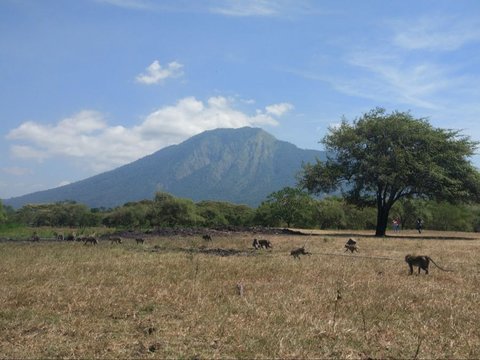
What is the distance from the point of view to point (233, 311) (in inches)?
347

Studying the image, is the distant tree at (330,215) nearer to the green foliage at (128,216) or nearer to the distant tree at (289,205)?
the distant tree at (289,205)

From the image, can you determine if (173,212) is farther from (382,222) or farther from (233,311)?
(233,311)

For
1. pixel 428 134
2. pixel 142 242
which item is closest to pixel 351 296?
pixel 142 242

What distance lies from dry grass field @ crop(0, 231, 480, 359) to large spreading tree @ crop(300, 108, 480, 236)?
2540 cm

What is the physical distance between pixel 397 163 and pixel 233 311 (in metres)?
32.8

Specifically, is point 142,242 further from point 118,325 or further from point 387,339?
point 387,339

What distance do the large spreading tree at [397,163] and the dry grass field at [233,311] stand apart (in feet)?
83.3

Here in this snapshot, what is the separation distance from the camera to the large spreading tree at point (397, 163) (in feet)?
128

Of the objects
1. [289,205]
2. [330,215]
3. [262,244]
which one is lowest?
[262,244]

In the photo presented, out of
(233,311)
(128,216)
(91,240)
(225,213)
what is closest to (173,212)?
(128,216)

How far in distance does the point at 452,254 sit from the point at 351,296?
495 inches

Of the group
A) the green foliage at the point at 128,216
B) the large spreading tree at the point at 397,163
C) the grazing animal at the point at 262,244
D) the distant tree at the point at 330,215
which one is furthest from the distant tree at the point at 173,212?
the grazing animal at the point at 262,244

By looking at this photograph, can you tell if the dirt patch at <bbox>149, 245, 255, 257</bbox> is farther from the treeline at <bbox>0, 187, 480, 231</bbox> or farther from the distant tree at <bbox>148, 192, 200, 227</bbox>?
the distant tree at <bbox>148, 192, 200, 227</bbox>

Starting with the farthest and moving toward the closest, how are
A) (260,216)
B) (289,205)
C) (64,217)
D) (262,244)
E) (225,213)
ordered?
(225,213), (64,217), (260,216), (289,205), (262,244)
